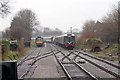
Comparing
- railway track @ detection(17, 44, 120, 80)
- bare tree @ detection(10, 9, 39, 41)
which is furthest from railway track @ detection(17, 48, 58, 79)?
bare tree @ detection(10, 9, 39, 41)

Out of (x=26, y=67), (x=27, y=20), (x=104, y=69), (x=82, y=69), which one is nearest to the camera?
(x=104, y=69)

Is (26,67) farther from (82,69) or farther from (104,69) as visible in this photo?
(104,69)

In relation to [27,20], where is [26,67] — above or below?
below

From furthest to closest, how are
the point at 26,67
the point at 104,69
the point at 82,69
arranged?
the point at 26,67 < the point at 82,69 < the point at 104,69

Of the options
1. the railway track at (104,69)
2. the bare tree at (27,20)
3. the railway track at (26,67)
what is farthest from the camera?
the bare tree at (27,20)

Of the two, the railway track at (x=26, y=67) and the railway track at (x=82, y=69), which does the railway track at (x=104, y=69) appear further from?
the railway track at (x=26, y=67)

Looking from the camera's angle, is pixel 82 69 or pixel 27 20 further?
pixel 27 20

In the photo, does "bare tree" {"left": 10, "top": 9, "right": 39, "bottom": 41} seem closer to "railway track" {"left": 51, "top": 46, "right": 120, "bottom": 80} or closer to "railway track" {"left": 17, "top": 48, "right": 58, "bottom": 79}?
"railway track" {"left": 17, "top": 48, "right": 58, "bottom": 79}

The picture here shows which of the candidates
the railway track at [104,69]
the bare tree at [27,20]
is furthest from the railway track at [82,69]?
the bare tree at [27,20]

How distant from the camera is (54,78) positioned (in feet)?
57.7

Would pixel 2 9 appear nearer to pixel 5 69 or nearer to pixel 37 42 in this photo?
pixel 5 69

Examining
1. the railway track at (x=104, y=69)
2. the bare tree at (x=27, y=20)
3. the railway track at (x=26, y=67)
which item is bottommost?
the railway track at (x=26, y=67)

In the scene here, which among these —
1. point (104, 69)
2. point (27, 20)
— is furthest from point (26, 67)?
point (27, 20)

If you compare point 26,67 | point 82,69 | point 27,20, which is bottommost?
point 26,67
